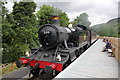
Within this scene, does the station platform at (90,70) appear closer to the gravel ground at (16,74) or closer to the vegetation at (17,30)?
Result: the gravel ground at (16,74)

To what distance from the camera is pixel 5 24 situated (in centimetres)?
701

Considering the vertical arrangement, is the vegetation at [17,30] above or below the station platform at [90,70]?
above

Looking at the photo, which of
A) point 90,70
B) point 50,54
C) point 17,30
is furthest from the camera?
point 17,30

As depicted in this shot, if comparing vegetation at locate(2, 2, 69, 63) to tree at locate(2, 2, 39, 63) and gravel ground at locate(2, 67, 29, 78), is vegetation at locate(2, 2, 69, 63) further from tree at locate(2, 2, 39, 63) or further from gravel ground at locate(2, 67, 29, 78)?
Result: gravel ground at locate(2, 67, 29, 78)

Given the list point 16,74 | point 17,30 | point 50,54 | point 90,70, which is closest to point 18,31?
point 17,30

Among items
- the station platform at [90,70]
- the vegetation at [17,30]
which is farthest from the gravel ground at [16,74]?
the station platform at [90,70]

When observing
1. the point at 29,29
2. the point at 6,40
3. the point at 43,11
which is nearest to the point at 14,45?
the point at 6,40

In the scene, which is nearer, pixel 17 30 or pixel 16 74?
pixel 16 74

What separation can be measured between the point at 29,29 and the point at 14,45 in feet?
7.35

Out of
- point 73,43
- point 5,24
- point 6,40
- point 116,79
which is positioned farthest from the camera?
point 6,40

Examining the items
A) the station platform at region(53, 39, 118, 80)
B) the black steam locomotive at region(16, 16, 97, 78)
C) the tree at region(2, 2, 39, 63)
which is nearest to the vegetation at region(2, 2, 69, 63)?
the tree at region(2, 2, 39, 63)

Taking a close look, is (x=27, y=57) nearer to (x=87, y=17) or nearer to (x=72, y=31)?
(x=72, y=31)

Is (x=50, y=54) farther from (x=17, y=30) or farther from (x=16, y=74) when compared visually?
(x=17, y=30)

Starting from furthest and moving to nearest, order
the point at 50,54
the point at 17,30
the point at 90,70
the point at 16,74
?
1. the point at 17,30
2. the point at 16,74
3. the point at 50,54
4. the point at 90,70
